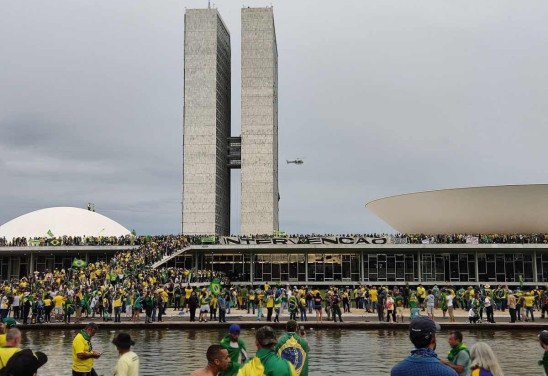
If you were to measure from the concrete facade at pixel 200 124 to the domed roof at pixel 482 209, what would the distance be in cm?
3933

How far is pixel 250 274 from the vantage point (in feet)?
200

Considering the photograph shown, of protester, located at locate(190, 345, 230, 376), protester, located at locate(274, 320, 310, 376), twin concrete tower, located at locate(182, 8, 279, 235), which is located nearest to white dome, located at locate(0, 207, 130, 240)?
twin concrete tower, located at locate(182, 8, 279, 235)

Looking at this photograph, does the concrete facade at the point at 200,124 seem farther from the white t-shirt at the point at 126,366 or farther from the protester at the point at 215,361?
the protester at the point at 215,361

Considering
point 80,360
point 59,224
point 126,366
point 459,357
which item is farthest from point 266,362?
point 59,224

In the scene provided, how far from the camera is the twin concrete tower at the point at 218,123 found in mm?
96812

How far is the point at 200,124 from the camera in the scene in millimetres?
96500

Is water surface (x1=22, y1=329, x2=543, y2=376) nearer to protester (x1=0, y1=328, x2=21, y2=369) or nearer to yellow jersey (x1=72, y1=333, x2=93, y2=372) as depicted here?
yellow jersey (x1=72, y1=333, x2=93, y2=372)

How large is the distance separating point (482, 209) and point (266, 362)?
5706cm

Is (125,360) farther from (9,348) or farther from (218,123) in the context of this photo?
(218,123)

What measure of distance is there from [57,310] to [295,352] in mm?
25869

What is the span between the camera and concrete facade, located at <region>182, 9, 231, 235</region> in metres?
96.7

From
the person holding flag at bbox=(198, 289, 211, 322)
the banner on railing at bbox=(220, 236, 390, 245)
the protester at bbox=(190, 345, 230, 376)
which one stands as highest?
the banner on railing at bbox=(220, 236, 390, 245)

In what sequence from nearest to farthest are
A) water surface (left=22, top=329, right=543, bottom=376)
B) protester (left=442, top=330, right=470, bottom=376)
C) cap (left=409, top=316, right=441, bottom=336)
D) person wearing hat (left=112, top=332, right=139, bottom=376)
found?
cap (left=409, top=316, right=441, bottom=336) → person wearing hat (left=112, top=332, right=139, bottom=376) → protester (left=442, top=330, right=470, bottom=376) → water surface (left=22, top=329, right=543, bottom=376)

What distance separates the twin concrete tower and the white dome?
15053 millimetres
